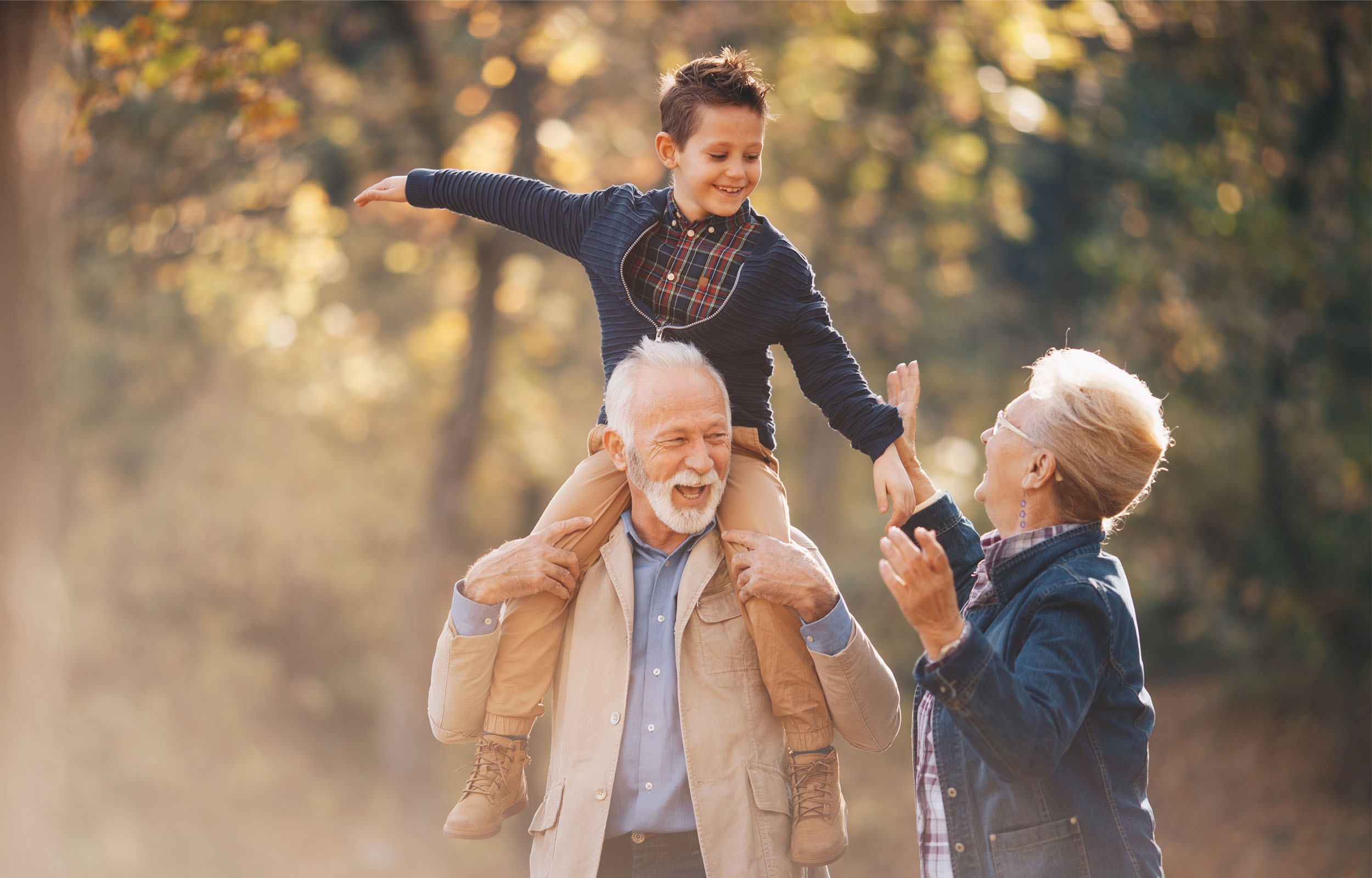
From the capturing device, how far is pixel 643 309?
9.95 feet

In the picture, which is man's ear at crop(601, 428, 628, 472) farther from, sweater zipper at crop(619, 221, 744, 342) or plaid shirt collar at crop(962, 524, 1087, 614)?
plaid shirt collar at crop(962, 524, 1087, 614)

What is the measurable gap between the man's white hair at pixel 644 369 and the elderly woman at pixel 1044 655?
0.73 metres

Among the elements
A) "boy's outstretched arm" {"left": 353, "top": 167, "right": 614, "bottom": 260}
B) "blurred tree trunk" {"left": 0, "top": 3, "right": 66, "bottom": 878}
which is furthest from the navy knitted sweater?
"blurred tree trunk" {"left": 0, "top": 3, "right": 66, "bottom": 878}

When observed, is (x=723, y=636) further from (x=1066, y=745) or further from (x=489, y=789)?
(x=1066, y=745)

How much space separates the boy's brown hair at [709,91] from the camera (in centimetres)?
288

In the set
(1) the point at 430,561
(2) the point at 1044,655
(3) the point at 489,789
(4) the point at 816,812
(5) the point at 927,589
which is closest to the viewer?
(5) the point at 927,589

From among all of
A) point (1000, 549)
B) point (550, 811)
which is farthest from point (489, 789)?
point (1000, 549)

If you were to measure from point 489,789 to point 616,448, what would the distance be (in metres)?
0.95

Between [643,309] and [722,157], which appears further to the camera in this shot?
[643,309]

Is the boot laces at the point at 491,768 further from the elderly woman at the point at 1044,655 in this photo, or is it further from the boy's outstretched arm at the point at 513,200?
the boy's outstretched arm at the point at 513,200

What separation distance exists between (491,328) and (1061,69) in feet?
18.2

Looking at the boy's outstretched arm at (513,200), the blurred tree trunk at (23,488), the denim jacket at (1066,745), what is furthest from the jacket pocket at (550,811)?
the blurred tree trunk at (23,488)

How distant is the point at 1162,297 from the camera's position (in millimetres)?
10031

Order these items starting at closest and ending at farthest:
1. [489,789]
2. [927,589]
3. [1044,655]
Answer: [927,589] → [1044,655] → [489,789]
